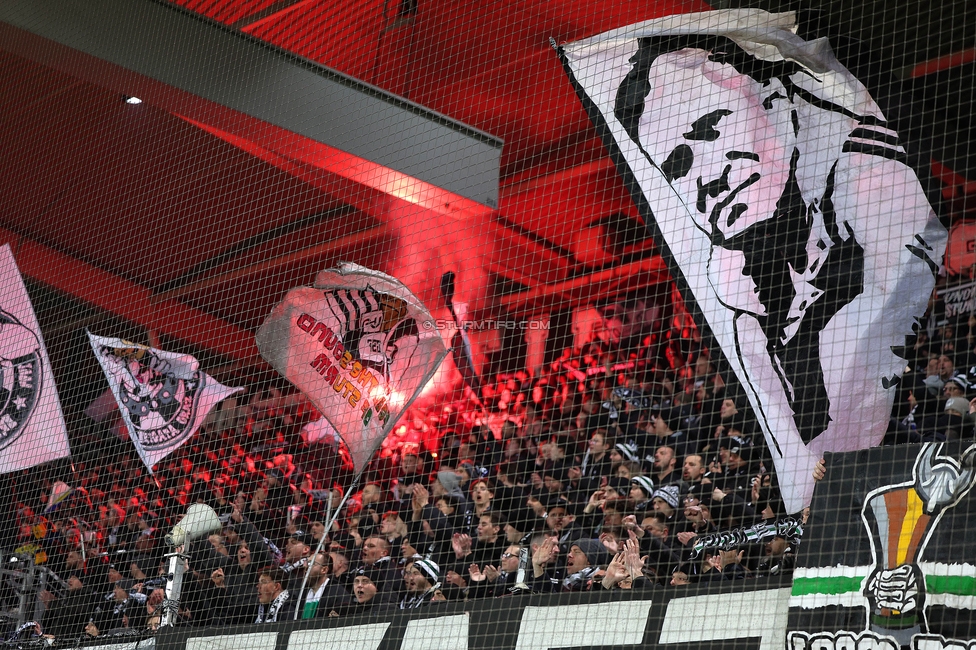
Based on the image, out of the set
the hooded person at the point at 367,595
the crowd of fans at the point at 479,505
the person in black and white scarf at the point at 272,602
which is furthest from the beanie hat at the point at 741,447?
the person in black and white scarf at the point at 272,602

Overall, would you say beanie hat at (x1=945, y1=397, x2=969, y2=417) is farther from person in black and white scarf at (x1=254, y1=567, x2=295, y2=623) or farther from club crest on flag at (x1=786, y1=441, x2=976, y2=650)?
person in black and white scarf at (x1=254, y1=567, x2=295, y2=623)

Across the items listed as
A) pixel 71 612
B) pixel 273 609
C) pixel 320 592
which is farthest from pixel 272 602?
pixel 71 612

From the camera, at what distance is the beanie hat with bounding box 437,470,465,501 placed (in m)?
6.04

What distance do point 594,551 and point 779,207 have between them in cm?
169

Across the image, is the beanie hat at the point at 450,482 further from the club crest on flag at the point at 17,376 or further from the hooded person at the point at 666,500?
the club crest on flag at the point at 17,376

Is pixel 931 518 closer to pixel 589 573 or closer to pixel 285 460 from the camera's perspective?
pixel 589 573

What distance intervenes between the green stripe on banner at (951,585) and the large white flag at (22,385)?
521 cm

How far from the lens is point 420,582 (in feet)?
16.9

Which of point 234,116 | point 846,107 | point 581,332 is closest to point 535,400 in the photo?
point 581,332

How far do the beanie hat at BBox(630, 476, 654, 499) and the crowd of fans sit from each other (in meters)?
0.01

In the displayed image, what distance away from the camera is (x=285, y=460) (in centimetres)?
773

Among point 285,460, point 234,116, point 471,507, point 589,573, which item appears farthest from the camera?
point 285,460

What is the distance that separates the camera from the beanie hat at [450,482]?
604cm

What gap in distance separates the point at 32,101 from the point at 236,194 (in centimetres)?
169
